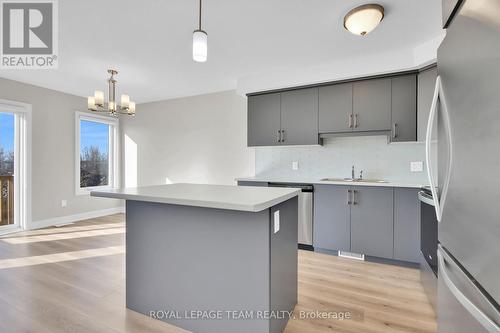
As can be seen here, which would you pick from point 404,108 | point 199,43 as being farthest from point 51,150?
point 404,108

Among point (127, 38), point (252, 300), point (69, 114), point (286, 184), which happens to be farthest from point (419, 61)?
point (69, 114)

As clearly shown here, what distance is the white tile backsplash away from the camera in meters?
3.22

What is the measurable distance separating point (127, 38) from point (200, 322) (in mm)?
2785

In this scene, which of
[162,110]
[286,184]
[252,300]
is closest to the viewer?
[252,300]

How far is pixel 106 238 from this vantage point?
3695mm

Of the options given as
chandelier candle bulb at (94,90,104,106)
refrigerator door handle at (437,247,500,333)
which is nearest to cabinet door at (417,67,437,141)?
refrigerator door handle at (437,247,500,333)

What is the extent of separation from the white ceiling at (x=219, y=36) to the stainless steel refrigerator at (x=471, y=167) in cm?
150

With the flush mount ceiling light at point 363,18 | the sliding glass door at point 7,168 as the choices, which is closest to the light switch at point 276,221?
the flush mount ceiling light at point 363,18

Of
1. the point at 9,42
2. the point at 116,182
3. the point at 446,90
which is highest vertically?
the point at 9,42

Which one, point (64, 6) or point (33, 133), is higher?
point (64, 6)

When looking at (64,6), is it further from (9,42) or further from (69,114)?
(69,114)

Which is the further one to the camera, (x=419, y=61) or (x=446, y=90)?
(x=419, y=61)

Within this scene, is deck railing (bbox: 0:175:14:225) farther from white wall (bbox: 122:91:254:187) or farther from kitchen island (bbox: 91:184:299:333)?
kitchen island (bbox: 91:184:299:333)

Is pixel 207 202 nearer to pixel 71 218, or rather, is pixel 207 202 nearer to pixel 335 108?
pixel 335 108
